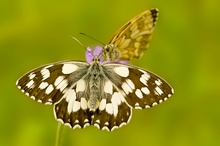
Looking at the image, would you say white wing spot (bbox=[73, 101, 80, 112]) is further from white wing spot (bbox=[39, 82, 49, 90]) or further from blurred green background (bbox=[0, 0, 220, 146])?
blurred green background (bbox=[0, 0, 220, 146])

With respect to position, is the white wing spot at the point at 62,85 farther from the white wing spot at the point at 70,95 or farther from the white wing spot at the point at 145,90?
the white wing spot at the point at 145,90

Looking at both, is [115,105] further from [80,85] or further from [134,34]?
[134,34]

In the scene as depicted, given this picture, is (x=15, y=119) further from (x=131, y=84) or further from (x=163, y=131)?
(x=131, y=84)

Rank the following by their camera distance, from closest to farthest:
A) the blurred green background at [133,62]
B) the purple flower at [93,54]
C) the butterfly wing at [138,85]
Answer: the butterfly wing at [138,85] < the purple flower at [93,54] < the blurred green background at [133,62]

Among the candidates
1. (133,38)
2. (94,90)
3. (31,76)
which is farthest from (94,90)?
(133,38)

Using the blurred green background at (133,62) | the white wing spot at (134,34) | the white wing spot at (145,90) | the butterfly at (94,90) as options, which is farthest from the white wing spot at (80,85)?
the blurred green background at (133,62)

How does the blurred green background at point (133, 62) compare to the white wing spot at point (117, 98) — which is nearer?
the white wing spot at point (117, 98)
